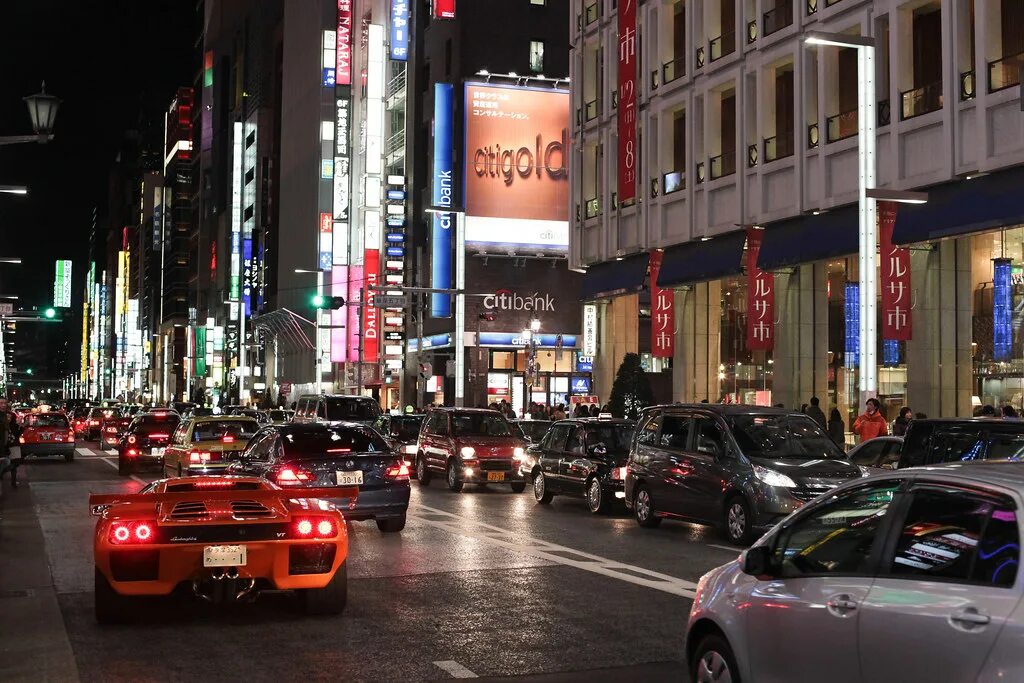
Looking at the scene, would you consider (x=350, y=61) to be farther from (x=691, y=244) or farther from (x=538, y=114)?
Result: (x=691, y=244)

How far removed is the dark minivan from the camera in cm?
1666

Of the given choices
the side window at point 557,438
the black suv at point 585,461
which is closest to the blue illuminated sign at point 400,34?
the black suv at point 585,461

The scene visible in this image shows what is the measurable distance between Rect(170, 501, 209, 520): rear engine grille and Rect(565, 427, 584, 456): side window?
1280cm

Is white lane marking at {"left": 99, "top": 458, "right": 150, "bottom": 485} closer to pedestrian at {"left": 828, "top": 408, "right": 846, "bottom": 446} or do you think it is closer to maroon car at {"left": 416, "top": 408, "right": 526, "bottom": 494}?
maroon car at {"left": 416, "top": 408, "right": 526, "bottom": 494}

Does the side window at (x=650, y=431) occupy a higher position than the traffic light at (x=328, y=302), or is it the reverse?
the traffic light at (x=328, y=302)

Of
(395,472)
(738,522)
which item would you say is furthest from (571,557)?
(395,472)

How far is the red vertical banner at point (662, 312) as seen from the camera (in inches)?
1549

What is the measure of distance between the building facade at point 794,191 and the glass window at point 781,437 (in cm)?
784

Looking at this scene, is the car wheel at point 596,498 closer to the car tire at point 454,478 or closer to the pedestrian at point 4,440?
the car tire at point 454,478

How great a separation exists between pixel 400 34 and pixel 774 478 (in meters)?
60.7

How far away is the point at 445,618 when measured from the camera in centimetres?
1093

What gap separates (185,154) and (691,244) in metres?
160

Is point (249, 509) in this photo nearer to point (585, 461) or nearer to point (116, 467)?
point (585, 461)

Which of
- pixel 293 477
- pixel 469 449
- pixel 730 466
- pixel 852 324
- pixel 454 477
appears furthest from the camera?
pixel 852 324
